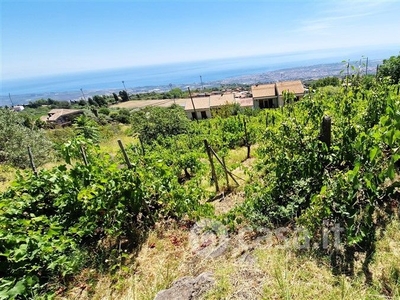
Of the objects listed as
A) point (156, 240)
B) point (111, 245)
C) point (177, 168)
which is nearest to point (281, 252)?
point (156, 240)

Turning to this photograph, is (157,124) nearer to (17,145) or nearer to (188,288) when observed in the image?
(17,145)

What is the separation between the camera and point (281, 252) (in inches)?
103

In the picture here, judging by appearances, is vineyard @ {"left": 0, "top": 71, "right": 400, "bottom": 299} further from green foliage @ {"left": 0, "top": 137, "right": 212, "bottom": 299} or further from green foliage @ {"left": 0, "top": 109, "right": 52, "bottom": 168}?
green foliage @ {"left": 0, "top": 109, "right": 52, "bottom": 168}

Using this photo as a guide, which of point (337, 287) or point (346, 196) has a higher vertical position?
point (346, 196)

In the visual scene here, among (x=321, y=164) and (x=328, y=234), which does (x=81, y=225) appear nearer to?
(x=328, y=234)

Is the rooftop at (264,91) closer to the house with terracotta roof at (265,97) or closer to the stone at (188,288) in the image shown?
the house with terracotta roof at (265,97)

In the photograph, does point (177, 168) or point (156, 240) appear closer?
point (156, 240)

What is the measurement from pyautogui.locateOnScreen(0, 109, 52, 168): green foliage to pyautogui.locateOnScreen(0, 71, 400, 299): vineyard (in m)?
10.7

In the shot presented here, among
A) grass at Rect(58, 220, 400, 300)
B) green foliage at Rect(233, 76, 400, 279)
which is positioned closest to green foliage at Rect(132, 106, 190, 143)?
green foliage at Rect(233, 76, 400, 279)

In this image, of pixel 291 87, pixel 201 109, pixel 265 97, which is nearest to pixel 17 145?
pixel 201 109

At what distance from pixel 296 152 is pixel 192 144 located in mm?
10623

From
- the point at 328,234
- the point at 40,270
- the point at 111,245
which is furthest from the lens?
the point at 111,245

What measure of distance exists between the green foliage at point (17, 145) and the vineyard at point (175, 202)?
1074 centimetres

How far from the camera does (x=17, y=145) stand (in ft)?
40.3
